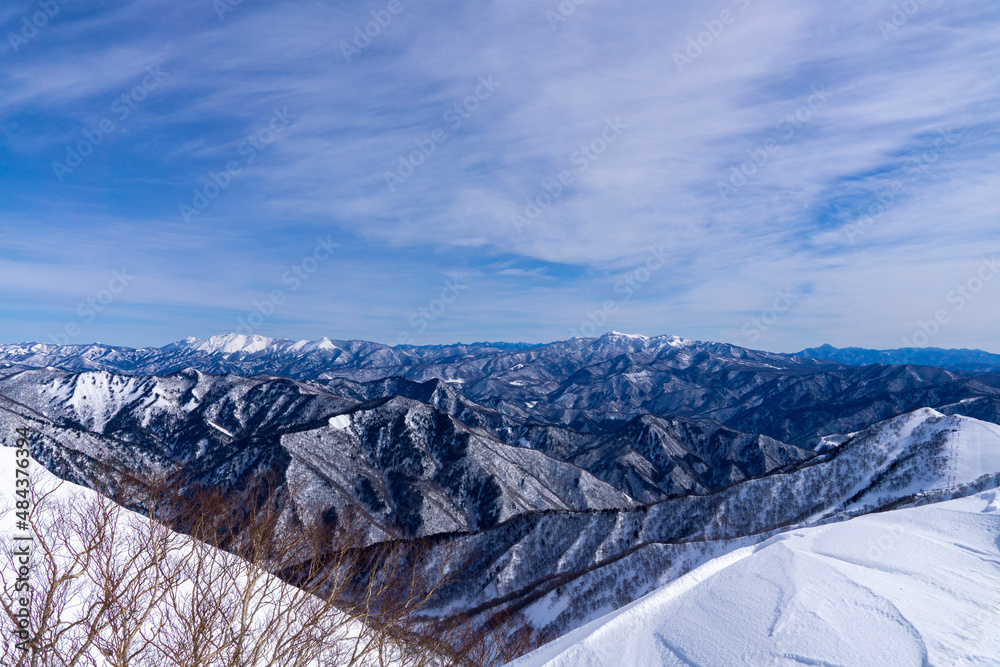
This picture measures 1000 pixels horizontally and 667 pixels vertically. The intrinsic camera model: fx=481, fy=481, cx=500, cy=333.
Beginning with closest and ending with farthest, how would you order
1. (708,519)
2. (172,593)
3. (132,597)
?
(172,593), (132,597), (708,519)

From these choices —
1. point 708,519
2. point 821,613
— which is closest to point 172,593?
point 821,613

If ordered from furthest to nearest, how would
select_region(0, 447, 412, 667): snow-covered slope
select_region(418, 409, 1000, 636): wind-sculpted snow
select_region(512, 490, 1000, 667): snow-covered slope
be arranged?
select_region(418, 409, 1000, 636): wind-sculpted snow, select_region(512, 490, 1000, 667): snow-covered slope, select_region(0, 447, 412, 667): snow-covered slope

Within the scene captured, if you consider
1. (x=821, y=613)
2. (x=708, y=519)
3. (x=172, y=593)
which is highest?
(x=172, y=593)

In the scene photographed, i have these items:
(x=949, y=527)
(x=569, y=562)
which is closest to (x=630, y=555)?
(x=569, y=562)

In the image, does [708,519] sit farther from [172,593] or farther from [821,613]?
[172,593]

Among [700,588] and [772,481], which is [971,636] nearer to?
[700,588]

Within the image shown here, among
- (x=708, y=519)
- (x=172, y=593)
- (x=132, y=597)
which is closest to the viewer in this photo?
(x=172, y=593)

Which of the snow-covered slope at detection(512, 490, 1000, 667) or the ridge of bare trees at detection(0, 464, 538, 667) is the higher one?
the ridge of bare trees at detection(0, 464, 538, 667)

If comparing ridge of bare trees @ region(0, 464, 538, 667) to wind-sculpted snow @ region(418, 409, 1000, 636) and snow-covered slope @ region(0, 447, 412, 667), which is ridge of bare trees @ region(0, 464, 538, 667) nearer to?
snow-covered slope @ region(0, 447, 412, 667)

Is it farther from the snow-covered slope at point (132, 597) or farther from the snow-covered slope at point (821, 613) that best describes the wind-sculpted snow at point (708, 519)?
the snow-covered slope at point (132, 597)

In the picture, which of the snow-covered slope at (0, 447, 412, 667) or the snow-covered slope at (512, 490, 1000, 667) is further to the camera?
the snow-covered slope at (512, 490, 1000, 667)

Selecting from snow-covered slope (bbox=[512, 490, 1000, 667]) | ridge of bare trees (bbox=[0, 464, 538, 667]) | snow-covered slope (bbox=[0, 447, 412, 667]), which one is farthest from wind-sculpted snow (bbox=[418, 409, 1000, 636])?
snow-covered slope (bbox=[0, 447, 412, 667])
